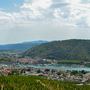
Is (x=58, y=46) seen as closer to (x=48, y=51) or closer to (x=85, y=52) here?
(x=48, y=51)

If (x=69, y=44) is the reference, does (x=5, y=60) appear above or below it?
below

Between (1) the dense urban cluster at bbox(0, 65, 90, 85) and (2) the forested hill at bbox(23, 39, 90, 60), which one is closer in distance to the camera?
(1) the dense urban cluster at bbox(0, 65, 90, 85)

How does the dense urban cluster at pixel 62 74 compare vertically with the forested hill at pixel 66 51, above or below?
below

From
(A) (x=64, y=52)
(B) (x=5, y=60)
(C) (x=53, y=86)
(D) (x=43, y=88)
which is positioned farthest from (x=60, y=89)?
(A) (x=64, y=52)

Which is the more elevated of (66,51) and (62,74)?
(66,51)

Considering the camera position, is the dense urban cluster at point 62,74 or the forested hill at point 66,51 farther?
the forested hill at point 66,51

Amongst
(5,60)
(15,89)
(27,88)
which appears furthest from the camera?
(5,60)

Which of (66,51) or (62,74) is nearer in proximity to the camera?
(62,74)

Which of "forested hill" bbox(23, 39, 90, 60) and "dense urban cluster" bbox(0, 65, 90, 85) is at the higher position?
"forested hill" bbox(23, 39, 90, 60)
